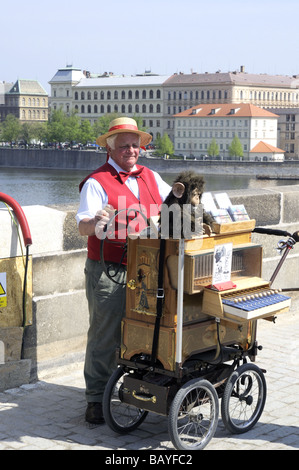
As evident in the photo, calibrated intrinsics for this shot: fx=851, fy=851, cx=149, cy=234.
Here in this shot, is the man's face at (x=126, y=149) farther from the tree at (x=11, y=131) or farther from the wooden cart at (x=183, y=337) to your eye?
the tree at (x=11, y=131)

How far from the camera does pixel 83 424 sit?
398cm

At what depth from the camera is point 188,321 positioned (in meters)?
3.70

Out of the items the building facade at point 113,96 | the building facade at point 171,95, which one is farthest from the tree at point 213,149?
the building facade at point 113,96

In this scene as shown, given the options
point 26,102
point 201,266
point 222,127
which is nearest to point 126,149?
point 201,266

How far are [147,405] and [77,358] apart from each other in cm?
132

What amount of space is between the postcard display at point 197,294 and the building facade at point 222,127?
99.8 m

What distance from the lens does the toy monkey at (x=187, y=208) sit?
3561 mm

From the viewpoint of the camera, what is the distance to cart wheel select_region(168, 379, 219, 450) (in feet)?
11.5

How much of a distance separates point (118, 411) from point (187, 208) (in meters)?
1.03

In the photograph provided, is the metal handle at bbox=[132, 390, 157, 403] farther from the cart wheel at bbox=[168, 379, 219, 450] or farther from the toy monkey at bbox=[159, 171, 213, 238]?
the toy monkey at bbox=[159, 171, 213, 238]

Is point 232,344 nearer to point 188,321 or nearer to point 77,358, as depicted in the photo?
point 188,321

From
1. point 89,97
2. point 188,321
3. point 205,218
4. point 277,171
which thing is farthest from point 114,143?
point 89,97

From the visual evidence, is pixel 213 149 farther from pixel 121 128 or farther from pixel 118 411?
pixel 118 411

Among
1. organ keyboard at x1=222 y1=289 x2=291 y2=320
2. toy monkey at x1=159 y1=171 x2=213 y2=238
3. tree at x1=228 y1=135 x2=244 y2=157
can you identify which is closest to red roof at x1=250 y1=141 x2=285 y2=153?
tree at x1=228 y1=135 x2=244 y2=157
